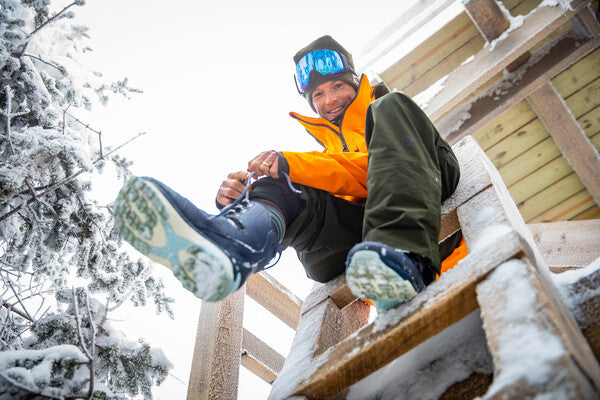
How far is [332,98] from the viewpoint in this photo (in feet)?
6.86

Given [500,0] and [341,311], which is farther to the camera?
[500,0]

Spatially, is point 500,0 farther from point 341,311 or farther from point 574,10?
point 341,311

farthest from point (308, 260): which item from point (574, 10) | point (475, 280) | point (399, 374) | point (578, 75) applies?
point (578, 75)

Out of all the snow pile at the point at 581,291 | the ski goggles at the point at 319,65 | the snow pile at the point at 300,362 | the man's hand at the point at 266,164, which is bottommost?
the snow pile at the point at 581,291

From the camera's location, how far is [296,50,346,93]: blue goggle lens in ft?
7.16

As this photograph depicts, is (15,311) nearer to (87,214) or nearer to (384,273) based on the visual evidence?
(87,214)

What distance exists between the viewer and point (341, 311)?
148cm

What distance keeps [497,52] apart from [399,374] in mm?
2516

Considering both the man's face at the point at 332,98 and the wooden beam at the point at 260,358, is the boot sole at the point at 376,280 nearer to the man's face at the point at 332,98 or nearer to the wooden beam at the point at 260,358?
the man's face at the point at 332,98

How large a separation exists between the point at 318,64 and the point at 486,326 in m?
1.79

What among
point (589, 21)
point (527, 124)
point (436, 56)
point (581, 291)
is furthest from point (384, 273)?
point (589, 21)

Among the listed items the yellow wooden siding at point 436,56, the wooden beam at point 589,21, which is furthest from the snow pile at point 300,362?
the wooden beam at point 589,21

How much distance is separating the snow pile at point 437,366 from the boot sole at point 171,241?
1.49 ft

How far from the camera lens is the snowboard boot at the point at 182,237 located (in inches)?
37.9
